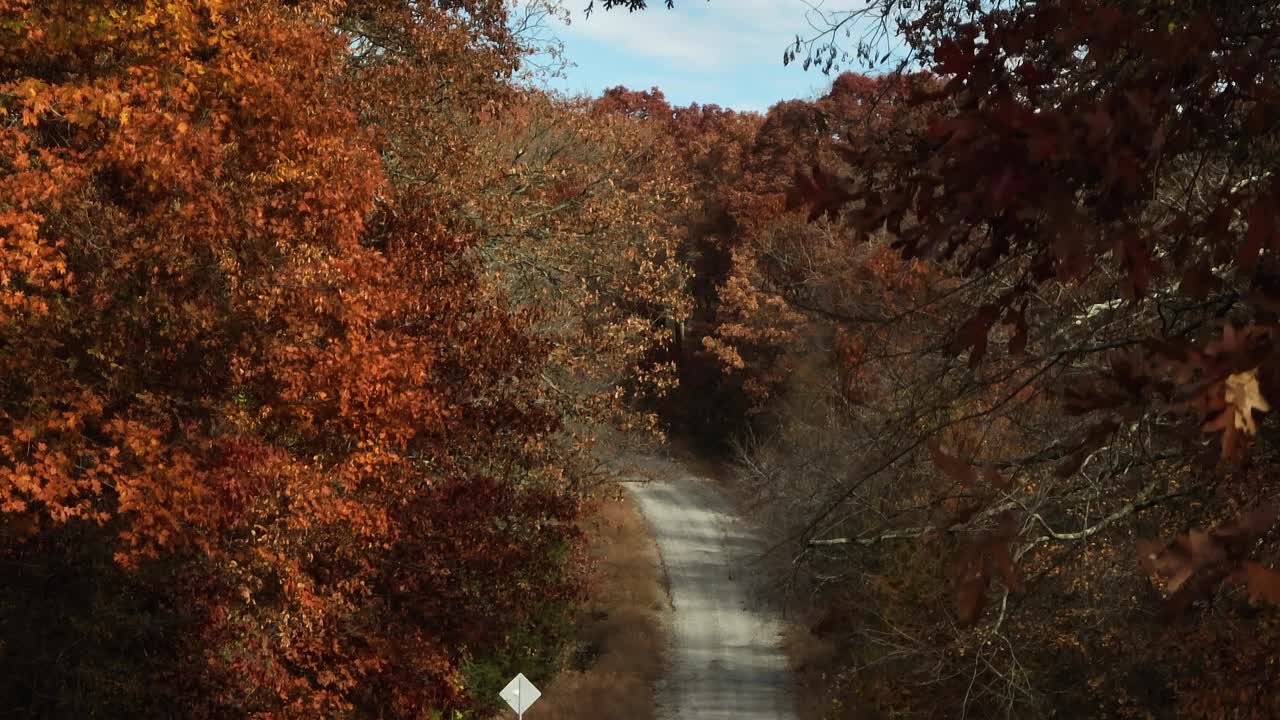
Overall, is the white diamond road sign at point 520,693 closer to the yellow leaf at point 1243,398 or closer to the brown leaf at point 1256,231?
the brown leaf at point 1256,231

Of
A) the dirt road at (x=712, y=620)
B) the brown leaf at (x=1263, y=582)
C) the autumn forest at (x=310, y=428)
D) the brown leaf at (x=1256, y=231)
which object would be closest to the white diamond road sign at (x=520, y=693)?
the autumn forest at (x=310, y=428)

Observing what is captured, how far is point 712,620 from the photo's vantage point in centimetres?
3170

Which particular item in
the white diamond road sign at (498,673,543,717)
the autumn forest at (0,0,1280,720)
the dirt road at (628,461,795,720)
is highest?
the autumn forest at (0,0,1280,720)

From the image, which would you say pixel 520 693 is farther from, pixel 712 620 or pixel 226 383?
pixel 712 620

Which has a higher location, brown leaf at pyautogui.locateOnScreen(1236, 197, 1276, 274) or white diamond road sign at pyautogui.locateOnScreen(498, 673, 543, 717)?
brown leaf at pyautogui.locateOnScreen(1236, 197, 1276, 274)

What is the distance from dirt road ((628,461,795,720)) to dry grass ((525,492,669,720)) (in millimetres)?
430

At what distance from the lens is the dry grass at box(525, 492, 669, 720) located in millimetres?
25047

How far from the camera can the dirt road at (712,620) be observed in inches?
1021

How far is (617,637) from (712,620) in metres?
3.25

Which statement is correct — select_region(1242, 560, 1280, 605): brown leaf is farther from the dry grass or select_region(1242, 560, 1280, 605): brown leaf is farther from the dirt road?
the dry grass

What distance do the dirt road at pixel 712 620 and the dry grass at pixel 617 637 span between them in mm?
430

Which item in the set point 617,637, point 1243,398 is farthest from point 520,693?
point 1243,398

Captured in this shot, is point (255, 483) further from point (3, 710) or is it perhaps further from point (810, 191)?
point (810, 191)

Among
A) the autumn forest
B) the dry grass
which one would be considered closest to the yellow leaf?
the autumn forest
